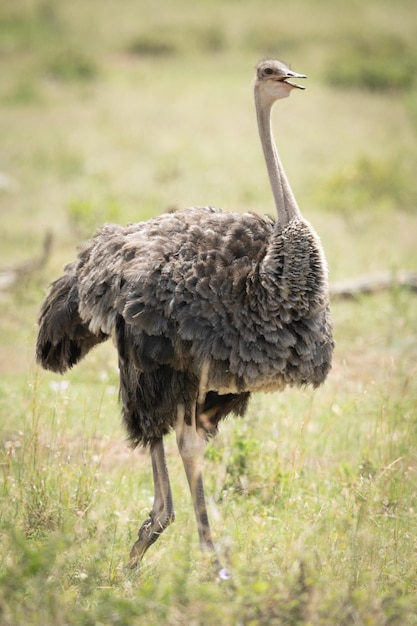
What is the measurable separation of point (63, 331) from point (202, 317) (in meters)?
0.95

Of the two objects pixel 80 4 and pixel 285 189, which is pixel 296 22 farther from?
pixel 285 189

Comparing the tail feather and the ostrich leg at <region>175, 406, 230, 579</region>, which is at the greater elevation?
the tail feather

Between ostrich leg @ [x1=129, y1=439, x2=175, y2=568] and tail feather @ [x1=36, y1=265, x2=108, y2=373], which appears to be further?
tail feather @ [x1=36, y1=265, x2=108, y2=373]

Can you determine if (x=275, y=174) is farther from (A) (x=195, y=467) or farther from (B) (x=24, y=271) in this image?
(B) (x=24, y=271)

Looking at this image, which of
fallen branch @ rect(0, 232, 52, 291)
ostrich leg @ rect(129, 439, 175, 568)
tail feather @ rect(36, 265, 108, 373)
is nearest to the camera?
ostrich leg @ rect(129, 439, 175, 568)

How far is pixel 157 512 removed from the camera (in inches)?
180

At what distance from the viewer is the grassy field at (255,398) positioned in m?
3.61

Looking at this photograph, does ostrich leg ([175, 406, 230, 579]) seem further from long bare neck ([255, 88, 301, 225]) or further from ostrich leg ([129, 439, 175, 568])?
long bare neck ([255, 88, 301, 225])

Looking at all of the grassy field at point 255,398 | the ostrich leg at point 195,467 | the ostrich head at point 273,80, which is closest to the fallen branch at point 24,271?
the grassy field at point 255,398

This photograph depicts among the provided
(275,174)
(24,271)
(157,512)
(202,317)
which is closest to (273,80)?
(275,174)

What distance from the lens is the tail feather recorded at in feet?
16.2

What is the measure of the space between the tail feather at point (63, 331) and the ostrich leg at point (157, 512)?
658 millimetres

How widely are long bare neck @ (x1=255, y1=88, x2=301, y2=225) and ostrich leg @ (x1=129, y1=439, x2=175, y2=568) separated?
3.66 feet

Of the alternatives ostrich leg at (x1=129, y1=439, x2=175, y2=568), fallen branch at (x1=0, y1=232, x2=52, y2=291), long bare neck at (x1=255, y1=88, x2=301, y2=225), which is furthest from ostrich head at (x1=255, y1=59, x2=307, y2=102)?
fallen branch at (x1=0, y1=232, x2=52, y2=291)
